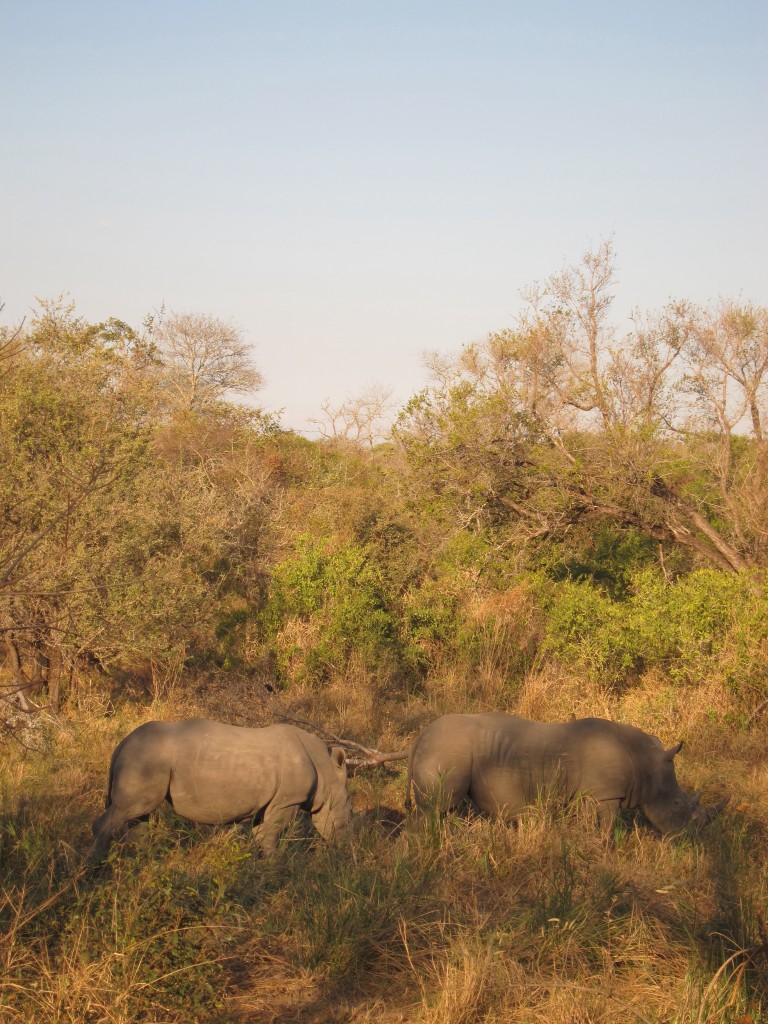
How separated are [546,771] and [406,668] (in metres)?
4.99

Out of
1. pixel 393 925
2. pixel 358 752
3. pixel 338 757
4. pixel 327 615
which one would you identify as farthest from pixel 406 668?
pixel 393 925

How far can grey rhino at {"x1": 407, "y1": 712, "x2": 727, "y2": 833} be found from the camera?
6.42 m

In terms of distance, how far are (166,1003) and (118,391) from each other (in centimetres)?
783

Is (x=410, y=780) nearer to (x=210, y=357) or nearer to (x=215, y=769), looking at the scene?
(x=215, y=769)

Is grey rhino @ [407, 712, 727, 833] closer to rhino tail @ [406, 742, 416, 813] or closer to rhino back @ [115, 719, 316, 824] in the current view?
rhino tail @ [406, 742, 416, 813]

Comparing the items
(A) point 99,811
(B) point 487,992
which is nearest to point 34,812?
(A) point 99,811

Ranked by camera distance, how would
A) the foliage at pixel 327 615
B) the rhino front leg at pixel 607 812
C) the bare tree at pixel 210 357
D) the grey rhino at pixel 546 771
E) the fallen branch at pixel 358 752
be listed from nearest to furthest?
the rhino front leg at pixel 607 812
the grey rhino at pixel 546 771
the fallen branch at pixel 358 752
the foliage at pixel 327 615
the bare tree at pixel 210 357

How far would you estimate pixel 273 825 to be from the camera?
19.8ft

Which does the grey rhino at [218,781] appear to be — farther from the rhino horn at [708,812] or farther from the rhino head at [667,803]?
the rhino horn at [708,812]

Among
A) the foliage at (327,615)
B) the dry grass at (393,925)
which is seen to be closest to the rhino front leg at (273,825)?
the dry grass at (393,925)

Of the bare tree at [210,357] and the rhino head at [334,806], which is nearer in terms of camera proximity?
the rhino head at [334,806]

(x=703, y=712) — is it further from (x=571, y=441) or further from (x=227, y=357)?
(x=227, y=357)

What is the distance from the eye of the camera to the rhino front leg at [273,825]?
5973mm

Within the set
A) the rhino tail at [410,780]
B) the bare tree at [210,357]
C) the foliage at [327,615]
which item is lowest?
the rhino tail at [410,780]
